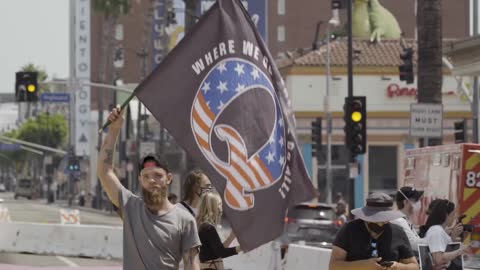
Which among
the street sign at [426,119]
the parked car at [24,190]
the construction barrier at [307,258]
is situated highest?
the street sign at [426,119]

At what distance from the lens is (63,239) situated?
35.6m

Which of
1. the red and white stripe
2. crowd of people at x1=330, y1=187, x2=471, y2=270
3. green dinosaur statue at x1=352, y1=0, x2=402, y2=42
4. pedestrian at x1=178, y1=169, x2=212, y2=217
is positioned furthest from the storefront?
crowd of people at x1=330, y1=187, x2=471, y2=270

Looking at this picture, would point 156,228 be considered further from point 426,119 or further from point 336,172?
point 336,172

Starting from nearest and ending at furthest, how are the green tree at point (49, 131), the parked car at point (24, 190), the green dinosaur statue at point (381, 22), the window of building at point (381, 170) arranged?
1. the window of building at point (381, 170)
2. the green dinosaur statue at point (381, 22)
3. the parked car at point (24, 190)
4. the green tree at point (49, 131)

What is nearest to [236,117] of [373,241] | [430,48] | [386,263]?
[373,241]

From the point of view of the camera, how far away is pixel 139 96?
11508mm

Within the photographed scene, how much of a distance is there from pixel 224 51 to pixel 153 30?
84929mm

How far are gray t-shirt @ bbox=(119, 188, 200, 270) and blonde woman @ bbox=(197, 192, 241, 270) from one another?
221 cm

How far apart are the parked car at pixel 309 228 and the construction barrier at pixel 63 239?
3.99 m

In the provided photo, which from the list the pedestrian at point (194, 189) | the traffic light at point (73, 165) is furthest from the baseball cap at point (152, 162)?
the traffic light at point (73, 165)

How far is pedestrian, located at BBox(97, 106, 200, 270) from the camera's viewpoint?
345 inches

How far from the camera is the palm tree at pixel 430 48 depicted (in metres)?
27.5

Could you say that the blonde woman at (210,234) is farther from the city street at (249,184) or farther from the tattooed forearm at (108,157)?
the tattooed forearm at (108,157)

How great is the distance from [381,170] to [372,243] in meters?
61.9
